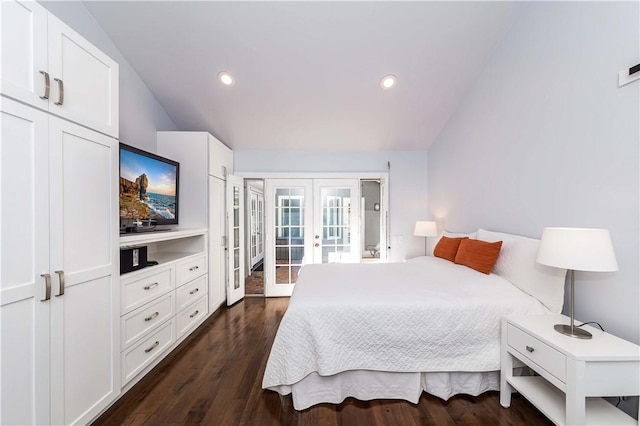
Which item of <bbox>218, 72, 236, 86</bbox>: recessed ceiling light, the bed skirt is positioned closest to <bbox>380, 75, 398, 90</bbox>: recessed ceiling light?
<bbox>218, 72, 236, 86</bbox>: recessed ceiling light

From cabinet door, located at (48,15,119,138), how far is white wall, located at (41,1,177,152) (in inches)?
36.2

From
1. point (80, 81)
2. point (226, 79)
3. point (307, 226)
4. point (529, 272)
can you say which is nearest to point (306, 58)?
point (226, 79)

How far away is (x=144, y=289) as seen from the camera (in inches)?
77.4

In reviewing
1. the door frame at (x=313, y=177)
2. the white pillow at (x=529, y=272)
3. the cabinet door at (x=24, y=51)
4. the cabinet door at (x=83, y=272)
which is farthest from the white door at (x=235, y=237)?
the white pillow at (x=529, y=272)

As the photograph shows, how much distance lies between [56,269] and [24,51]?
1.04 meters

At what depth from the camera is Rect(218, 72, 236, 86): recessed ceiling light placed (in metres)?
2.74

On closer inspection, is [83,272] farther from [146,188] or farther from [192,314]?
[192,314]

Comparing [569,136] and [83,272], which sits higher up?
[569,136]

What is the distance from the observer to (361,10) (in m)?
2.21

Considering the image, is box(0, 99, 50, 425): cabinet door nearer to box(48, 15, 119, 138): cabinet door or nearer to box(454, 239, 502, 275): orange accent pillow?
box(48, 15, 119, 138): cabinet door

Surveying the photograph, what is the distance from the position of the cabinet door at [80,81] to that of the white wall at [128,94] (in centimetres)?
92

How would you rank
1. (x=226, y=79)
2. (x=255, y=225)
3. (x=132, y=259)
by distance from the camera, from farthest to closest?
1. (x=255, y=225)
2. (x=226, y=79)
3. (x=132, y=259)

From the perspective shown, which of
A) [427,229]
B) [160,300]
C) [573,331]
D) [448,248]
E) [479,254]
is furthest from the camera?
[427,229]

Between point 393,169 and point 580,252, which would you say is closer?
point 580,252
